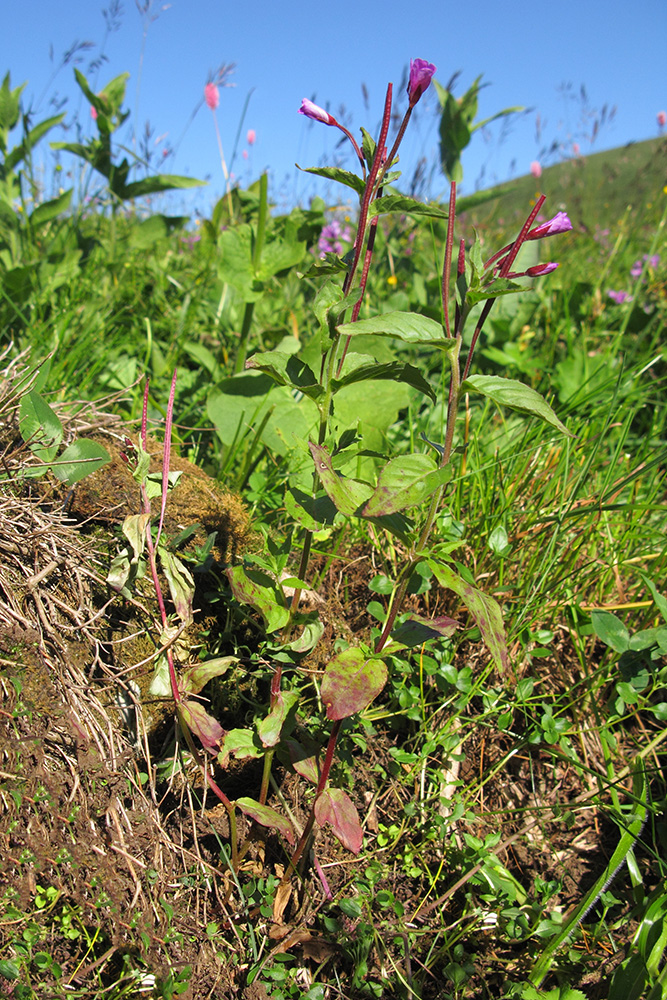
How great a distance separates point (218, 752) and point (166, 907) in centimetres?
27

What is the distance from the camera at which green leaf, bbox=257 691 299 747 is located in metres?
1.07

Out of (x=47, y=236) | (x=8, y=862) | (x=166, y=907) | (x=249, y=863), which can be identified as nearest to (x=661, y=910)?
(x=249, y=863)

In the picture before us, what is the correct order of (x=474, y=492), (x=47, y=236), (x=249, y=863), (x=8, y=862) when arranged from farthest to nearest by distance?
(x=47, y=236), (x=474, y=492), (x=249, y=863), (x=8, y=862)

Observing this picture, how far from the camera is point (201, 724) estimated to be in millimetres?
1086

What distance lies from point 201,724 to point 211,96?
8.70ft

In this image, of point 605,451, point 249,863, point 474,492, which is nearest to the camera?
point 249,863

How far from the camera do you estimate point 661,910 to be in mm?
1077

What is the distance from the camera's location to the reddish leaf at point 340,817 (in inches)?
41.4

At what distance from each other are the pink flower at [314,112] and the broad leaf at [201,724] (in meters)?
0.99

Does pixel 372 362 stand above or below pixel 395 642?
above

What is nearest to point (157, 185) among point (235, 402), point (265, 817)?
point (235, 402)

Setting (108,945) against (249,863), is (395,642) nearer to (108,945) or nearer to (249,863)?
(249,863)

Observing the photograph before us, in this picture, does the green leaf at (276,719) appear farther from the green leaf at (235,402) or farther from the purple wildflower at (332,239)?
the purple wildflower at (332,239)

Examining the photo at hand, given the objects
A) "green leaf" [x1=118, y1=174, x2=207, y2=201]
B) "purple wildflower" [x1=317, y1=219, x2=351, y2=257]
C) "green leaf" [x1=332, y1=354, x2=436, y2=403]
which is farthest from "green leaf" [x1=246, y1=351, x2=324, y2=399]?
"purple wildflower" [x1=317, y1=219, x2=351, y2=257]
